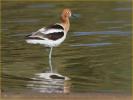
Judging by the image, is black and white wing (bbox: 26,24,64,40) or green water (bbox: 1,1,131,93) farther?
black and white wing (bbox: 26,24,64,40)

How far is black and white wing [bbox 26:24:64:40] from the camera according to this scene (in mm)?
10805

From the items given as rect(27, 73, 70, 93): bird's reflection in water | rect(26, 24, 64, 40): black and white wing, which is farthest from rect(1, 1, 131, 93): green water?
rect(26, 24, 64, 40): black and white wing

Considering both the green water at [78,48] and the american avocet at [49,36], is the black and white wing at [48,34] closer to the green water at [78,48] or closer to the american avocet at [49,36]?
the american avocet at [49,36]

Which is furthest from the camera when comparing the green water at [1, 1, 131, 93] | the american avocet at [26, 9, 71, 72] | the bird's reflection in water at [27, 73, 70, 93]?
the american avocet at [26, 9, 71, 72]

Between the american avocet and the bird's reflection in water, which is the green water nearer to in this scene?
the bird's reflection in water

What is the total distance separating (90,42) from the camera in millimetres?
12016

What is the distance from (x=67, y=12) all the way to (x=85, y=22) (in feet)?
6.90

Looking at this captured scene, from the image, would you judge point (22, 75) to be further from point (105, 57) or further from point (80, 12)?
point (80, 12)

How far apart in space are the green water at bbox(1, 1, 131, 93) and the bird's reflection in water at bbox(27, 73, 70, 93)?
0.10 meters

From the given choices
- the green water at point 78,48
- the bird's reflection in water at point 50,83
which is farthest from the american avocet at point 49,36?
the bird's reflection in water at point 50,83

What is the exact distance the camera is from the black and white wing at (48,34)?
425 inches

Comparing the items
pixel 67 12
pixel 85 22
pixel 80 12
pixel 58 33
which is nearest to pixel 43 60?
pixel 58 33

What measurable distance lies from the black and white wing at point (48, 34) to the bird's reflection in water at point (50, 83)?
1183 millimetres

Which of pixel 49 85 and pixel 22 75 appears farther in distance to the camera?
pixel 22 75
